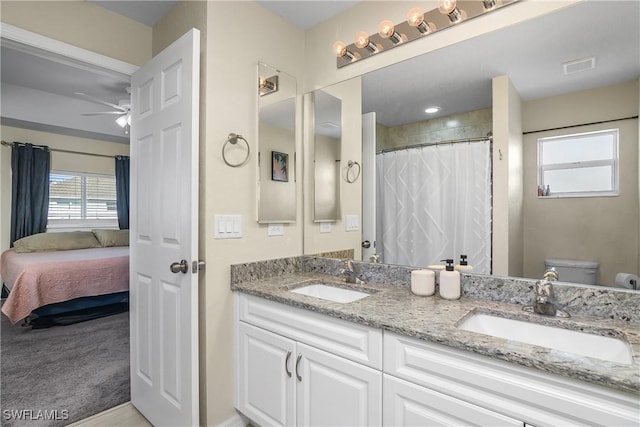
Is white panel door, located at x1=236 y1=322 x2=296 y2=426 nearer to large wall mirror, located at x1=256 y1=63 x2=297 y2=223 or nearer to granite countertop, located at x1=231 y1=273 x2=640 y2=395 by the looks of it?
granite countertop, located at x1=231 y1=273 x2=640 y2=395

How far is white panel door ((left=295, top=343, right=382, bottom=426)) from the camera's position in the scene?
1.20 metres

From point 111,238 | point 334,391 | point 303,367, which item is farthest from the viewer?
point 111,238

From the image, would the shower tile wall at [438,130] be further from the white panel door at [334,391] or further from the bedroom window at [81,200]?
the bedroom window at [81,200]

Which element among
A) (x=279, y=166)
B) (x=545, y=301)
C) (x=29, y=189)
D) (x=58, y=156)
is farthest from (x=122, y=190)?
(x=545, y=301)

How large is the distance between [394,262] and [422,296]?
0.31 m

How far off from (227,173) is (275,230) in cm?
48

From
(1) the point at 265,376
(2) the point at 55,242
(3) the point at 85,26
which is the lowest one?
(1) the point at 265,376

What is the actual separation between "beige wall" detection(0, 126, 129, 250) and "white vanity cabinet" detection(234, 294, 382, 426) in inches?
190

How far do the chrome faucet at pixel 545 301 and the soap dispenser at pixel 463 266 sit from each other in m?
0.31

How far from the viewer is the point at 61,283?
340cm

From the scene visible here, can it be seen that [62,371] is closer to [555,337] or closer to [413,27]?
[555,337]

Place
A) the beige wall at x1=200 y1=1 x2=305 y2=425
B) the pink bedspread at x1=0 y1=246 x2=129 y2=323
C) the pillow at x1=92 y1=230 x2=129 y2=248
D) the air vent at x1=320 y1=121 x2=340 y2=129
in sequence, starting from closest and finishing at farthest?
the beige wall at x1=200 y1=1 x2=305 y2=425 → the air vent at x1=320 y1=121 x2=340 y2=129 → the pink bedspread at x1=0 y1=246 x2=129 y2=323 → the pillow at x1=92 y1=230 x2=129 y2=248

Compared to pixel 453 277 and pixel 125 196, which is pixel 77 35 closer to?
pixel 453 277

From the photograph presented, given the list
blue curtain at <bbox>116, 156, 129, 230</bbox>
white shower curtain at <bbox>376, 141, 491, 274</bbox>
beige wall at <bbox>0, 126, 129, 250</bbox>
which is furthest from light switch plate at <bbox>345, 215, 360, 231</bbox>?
beige wall at <bbox>0, 126, 129, 250</bbox>
